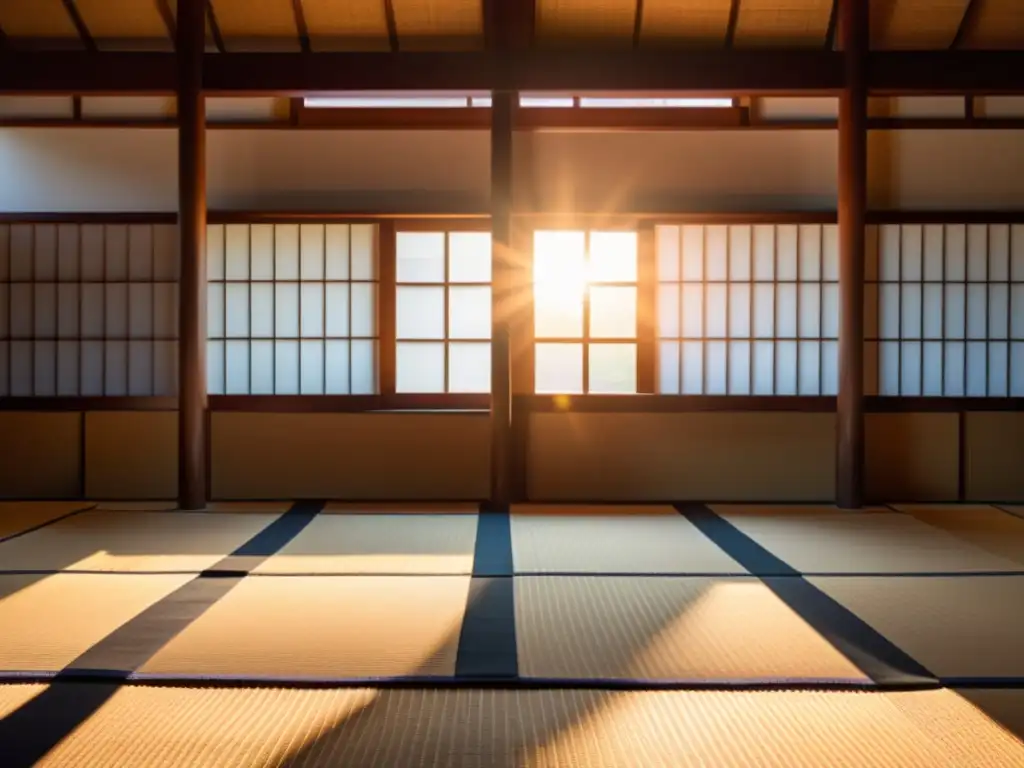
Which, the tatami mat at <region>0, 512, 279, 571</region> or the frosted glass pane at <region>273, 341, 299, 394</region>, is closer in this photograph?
the tatami mat at <region>0, 512, 279, 571</region>

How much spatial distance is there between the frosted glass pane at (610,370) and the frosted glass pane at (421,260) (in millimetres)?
8795

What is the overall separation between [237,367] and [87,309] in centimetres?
99

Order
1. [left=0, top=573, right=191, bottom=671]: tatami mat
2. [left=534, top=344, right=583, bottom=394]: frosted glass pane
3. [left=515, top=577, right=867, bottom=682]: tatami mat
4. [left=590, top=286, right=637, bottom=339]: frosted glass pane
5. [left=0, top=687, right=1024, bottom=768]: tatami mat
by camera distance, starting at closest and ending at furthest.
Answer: [left=0, top=687, right=1024, bottom=768]: tatami mat → [left=515, top=577, right=867, bottom=682]: tatami mat → [left=0, top=573, right=191, bottom=671]: tatami mat → [left=590, top=286, right=637, bottom=339]: frosted glass pane → [left=534, top=344, right=583, bottom=394]: frosted glass pane

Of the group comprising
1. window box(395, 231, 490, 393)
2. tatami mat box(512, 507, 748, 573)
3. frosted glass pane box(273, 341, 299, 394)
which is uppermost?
window box(395, 231, 490, 393)

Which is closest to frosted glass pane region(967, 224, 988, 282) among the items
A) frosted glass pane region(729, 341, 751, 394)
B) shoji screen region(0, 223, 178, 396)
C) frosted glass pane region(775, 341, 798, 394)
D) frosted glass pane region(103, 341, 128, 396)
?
frosted glass pane region(775, 341, 798, 394)

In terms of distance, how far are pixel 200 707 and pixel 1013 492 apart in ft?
15.8

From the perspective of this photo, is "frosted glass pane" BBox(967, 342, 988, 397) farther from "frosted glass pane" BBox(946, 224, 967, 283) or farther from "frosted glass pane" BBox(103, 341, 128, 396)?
"frosted glass pane" BBox(103, 341, 128, 396)

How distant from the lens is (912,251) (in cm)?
524

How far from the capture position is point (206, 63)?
4.71 m

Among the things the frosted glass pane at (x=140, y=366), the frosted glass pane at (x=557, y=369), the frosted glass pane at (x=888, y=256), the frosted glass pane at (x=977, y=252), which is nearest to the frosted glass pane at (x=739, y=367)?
the frosted glass pane at (x=888, y=256)

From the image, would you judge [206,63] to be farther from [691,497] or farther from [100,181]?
[691,497]

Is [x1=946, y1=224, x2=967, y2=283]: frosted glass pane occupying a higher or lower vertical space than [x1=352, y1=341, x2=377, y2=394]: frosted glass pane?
higher

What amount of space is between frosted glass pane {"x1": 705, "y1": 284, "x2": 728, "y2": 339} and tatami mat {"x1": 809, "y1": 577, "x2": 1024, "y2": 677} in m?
2.31

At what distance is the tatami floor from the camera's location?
1801mm
